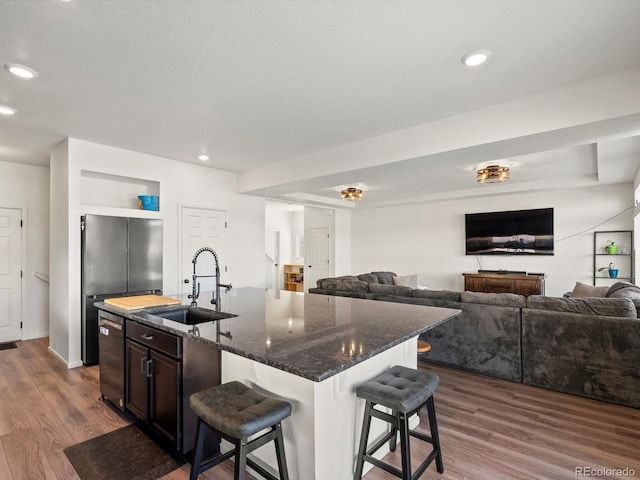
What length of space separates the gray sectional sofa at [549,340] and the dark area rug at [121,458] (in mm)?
2865

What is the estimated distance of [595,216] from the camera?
19.2ft

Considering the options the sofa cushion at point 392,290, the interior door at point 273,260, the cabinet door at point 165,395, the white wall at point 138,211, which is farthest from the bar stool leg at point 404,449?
the interior door at point 273,260

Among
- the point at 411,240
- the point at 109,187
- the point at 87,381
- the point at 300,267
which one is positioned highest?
the point at 109,187

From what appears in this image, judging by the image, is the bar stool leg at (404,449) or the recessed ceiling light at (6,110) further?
the recessed ceiling light at (6,110)

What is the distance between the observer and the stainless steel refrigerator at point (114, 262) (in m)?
3.93

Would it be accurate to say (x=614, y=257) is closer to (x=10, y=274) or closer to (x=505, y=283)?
(x=505, y=283)

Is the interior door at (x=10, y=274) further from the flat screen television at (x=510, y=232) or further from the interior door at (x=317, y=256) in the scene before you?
the flat screen television at (x=510, y=232)

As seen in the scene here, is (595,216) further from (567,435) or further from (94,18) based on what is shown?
(94,18)

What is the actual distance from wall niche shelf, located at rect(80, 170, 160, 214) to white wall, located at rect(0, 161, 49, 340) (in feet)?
5.22

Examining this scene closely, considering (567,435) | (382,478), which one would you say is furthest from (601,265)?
(382,478)

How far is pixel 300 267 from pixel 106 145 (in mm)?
6869

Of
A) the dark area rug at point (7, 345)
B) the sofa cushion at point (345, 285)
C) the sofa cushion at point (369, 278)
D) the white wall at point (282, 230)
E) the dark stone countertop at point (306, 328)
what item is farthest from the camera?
the white wall at point (282, 230)

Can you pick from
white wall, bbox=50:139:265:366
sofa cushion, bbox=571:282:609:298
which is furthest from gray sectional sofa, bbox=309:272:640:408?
white wall, bbox=50:139:265:366

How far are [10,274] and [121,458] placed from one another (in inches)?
172
